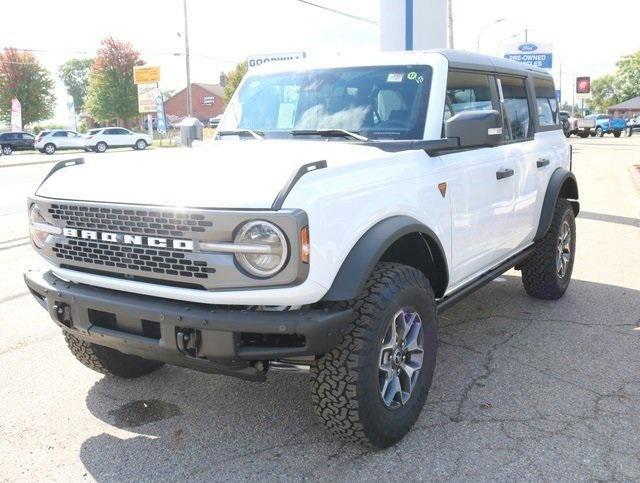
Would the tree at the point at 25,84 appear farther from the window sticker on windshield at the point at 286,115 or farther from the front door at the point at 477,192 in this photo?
the front door at the point at 477,192

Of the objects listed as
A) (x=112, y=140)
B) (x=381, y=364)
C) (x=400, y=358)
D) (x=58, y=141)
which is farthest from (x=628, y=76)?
(x=381, y=364)

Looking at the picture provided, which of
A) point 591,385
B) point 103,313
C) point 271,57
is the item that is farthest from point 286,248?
point 271,57

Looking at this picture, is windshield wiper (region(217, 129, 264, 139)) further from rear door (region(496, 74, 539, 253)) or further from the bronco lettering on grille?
rear door (region(496, 74, 539, 253))

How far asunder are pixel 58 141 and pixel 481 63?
41.0m

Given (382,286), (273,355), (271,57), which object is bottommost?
(273,355)

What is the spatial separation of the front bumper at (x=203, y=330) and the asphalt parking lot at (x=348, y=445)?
0.59m

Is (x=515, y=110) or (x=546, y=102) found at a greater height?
(x=546, y=102)

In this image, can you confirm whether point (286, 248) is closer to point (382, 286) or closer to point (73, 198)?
point (382, 286)

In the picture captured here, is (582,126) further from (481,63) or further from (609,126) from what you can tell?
(481,63)

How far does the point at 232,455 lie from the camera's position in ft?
10.0

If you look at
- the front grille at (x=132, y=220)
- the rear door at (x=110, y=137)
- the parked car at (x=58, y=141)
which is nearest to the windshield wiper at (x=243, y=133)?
the front grille at (x=132, y=220)

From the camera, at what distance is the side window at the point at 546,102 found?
5.31 m

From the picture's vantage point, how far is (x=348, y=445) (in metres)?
3.11

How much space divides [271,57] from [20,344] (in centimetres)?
1749
